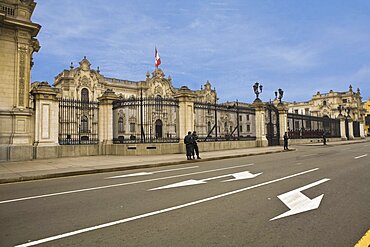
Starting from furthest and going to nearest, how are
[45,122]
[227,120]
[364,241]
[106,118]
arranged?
[227,120], [106,118], [45,122], [364,241]

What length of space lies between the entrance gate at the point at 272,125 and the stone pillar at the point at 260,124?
6.36 ft

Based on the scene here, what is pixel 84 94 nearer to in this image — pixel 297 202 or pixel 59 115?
pixel 59 115

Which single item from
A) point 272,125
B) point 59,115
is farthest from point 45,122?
point 272,125

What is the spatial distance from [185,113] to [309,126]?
83.1 feet

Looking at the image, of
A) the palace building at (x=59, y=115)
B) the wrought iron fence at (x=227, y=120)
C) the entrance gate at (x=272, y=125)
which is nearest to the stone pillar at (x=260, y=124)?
the palace building at (x=59, y=115)

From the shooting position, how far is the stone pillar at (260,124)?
26.5 meters

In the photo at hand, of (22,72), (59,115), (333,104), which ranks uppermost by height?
(333,104)

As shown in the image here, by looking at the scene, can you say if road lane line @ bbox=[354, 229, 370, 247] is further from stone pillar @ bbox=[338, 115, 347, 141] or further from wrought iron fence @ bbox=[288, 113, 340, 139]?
stone pillar @ bbox=[338, 115, 347, 141]

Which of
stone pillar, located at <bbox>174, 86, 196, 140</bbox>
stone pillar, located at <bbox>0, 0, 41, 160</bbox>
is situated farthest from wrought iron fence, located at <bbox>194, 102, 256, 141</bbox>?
stone pillar, located at <bbox>0, 0, 41, 160</bbox>

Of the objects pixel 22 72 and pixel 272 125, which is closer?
pixel 22 72

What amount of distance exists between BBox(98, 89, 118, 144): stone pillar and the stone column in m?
3.09

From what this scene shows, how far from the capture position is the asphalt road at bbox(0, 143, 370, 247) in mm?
3688

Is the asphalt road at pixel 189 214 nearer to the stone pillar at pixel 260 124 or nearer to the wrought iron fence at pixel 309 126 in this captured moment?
the stone pillar at pixel 260 124

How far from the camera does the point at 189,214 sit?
480 centimetres
